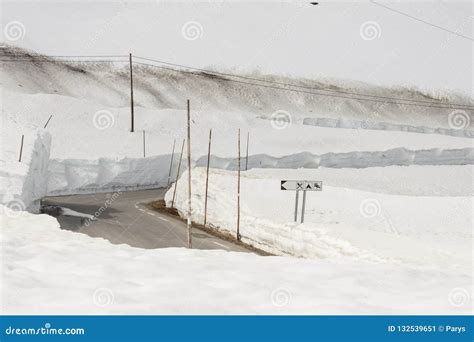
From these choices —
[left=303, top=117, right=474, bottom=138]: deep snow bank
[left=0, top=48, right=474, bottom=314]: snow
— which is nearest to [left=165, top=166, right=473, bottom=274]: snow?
[left=0, top=48, right=474, bottom=314]: snow

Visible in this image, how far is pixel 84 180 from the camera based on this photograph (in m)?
39.9

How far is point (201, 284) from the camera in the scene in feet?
24.1

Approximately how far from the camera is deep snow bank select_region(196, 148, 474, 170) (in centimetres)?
5134

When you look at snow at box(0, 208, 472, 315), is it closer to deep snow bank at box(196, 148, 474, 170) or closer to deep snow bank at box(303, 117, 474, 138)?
deep snow bank at box(196, 148, 474, 170)

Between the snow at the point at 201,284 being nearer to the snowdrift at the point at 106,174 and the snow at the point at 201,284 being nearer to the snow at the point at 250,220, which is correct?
the snow at the point at 250,220

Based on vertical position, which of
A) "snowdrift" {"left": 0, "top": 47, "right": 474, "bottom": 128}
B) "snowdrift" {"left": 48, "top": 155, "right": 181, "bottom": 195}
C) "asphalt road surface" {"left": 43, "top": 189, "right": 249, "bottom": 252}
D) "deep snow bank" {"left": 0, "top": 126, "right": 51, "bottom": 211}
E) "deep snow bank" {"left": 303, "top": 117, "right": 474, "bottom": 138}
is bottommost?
"asphalt road surface" {"left": 43, "top": 189, "right": 249, "bottom": 252}

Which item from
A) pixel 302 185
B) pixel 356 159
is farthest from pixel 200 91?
pixel 302 185

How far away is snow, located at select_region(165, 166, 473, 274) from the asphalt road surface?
1.47 m

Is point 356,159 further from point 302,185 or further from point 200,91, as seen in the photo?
point 200,91

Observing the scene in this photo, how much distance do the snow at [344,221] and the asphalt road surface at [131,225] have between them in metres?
1.47

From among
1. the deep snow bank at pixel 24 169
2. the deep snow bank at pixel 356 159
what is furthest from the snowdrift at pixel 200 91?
the deep snow bank at pixel 24 169

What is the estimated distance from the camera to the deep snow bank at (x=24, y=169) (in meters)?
20.4

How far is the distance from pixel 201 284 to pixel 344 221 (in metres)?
17.4
